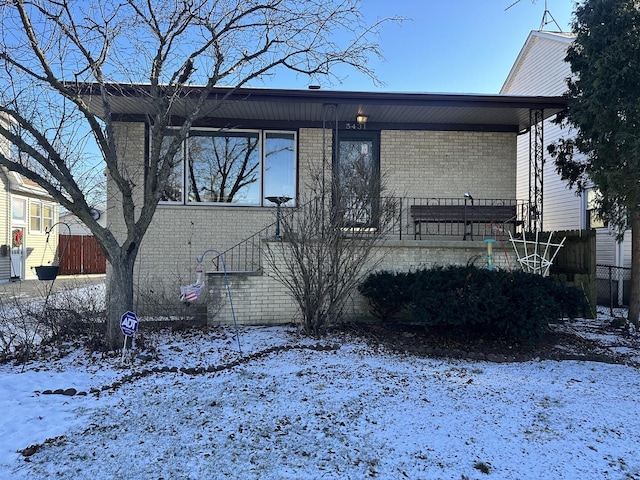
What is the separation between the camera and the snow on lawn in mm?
2938

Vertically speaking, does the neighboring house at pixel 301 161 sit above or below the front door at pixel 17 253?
above

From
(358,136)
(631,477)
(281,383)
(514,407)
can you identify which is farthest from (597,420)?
(358,136)

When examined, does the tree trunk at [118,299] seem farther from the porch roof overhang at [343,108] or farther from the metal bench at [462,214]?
the metal bench at [462,214]

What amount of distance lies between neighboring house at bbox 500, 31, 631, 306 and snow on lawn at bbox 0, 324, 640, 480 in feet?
23.3

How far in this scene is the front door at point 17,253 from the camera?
16641 mm

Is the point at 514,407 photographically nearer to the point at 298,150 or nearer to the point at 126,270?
the point at 126,270

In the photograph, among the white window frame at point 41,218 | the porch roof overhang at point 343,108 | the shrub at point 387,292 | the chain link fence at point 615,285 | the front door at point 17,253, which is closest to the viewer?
the shrub at point 387,292

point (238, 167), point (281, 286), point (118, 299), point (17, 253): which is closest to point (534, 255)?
point (281, 286)

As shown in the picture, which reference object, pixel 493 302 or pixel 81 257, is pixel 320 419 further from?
pixel 81 257

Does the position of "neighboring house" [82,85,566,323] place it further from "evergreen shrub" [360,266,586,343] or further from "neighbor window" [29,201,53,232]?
"neighbor window" [29,201,53,232]

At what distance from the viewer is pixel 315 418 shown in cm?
367

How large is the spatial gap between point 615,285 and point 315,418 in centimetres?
1004

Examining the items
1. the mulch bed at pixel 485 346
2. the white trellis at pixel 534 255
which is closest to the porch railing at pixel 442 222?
the white trellis at pixel 534 255

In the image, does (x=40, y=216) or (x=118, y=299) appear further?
(x=40, y=216)
